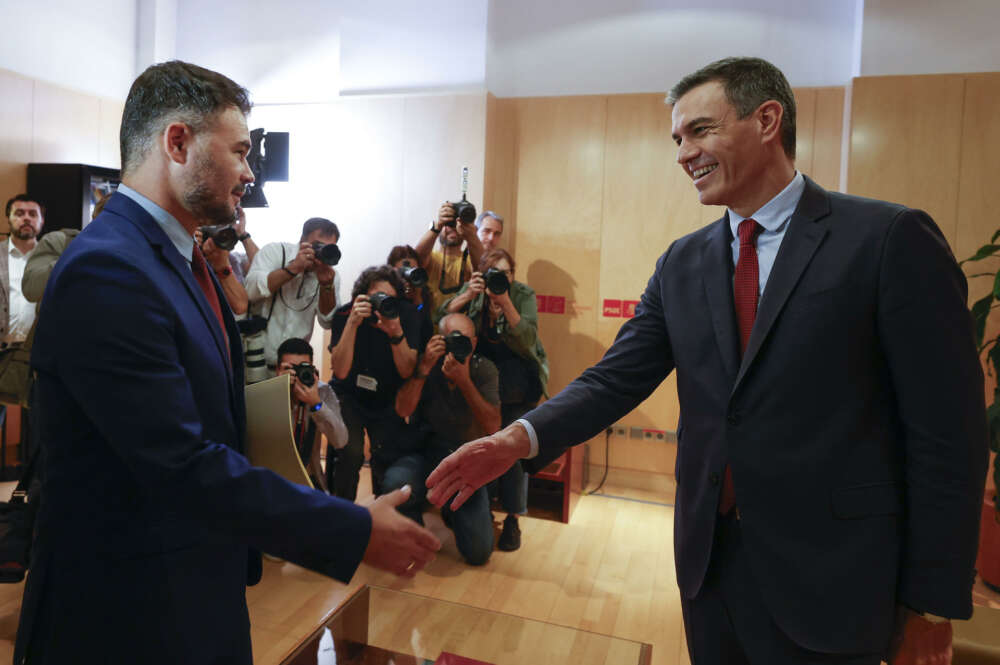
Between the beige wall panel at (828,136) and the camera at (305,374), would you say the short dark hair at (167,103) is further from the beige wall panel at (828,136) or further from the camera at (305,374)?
the beige wall panel at (828,136)

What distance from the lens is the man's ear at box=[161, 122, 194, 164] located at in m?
1.06

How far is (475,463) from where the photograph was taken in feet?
4.33

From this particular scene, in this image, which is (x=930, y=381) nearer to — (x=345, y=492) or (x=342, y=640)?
(x=342, y=640)

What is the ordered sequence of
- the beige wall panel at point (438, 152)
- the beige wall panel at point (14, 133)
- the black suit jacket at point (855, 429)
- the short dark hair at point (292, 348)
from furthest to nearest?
the beige wall panel at point (438, 152) → the beige wall panel at point (14, 133) → the short dark hair at point (292, 348) → the black suit jacket at point (855, 429)

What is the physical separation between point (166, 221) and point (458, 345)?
198cm

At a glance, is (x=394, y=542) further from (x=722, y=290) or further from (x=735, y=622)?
(x=722, y=290)

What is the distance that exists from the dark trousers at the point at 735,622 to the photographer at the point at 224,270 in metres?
2.33

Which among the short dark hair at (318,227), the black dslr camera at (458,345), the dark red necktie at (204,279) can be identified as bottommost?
the black dslr camera at (458,345)

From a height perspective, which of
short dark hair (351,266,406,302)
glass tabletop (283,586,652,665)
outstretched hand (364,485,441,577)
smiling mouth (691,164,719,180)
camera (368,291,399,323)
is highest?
smiling mouth (691,164,719,180)

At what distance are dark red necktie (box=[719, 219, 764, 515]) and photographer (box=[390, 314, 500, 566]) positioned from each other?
1886 mm

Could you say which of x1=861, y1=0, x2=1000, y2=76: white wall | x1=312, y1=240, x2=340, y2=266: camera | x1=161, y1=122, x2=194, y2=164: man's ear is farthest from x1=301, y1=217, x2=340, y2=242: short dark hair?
x1=861, y1=0, x2=1000, y2=76: white wall

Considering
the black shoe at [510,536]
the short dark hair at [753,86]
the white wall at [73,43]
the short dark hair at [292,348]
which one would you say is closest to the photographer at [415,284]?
the short dark hair at [292,348]

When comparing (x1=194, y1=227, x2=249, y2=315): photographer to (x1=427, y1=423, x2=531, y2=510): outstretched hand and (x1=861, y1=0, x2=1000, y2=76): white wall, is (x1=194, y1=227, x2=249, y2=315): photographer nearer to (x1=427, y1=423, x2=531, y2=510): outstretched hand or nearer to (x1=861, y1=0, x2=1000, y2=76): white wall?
(x1=427, y1=423, x2=531, y2=510): outstretched hand

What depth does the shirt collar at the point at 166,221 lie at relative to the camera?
106 cm
